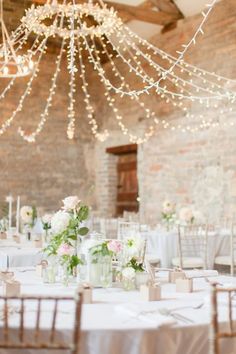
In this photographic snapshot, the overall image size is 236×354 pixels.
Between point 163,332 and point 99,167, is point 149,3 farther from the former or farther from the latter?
point 163,332

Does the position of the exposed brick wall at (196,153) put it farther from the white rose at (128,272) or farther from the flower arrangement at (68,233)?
the white rose at (128,272)

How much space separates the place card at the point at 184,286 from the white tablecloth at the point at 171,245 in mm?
3139

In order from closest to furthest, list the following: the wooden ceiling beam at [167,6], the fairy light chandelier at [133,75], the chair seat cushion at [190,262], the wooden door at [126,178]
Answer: the chair seat cushion at [190,262] < the fairy light chandelier at [133,75] < the wooden ceiling beam at [167,6] < the wooden door at [126,178]

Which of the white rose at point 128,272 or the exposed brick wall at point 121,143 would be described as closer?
the white rose at point 128,272

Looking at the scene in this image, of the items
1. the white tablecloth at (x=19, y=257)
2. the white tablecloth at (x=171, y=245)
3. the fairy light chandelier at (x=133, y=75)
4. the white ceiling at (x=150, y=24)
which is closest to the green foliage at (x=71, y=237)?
the white tablecloth at (x=19, y=257)

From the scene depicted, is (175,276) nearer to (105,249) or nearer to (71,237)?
(105,249)

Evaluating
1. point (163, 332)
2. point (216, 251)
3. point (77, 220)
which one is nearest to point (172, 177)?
point (216, 251)


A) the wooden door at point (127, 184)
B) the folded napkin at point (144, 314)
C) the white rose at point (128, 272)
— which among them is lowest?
Answer: the folded napkin at point (144, 314)

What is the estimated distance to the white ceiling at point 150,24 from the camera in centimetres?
855

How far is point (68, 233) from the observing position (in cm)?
305

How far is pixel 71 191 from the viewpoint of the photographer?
10891 mm

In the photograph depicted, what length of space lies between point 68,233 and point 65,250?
5.9 inches

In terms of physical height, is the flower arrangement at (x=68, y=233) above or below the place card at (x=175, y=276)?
above

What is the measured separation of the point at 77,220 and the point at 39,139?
7.62 m
